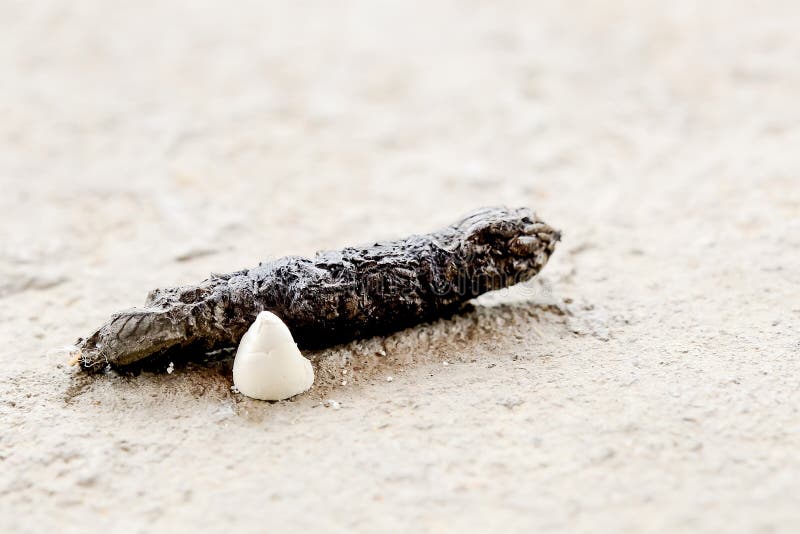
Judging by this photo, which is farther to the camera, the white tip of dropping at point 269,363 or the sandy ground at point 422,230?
the white tip of dropping at point 269,363

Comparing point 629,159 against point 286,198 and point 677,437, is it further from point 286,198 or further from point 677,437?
point 677,437

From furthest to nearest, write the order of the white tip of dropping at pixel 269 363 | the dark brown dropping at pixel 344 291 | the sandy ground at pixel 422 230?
the dark brown dropping at pixel 344 291, the white tip of dropping at pixel 269 363, the sandy ground at pixel 422 230

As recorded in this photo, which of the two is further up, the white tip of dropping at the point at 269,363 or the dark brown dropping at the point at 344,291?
the dark brown dropping at the point at 344,291

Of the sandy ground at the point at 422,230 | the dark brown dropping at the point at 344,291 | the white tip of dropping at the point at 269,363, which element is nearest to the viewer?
the sandy ground at the point at 422,230

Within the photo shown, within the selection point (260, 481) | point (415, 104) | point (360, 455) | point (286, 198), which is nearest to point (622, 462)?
point (360, 455)

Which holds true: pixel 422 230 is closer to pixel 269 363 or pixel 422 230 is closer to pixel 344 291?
pixel 344 291
